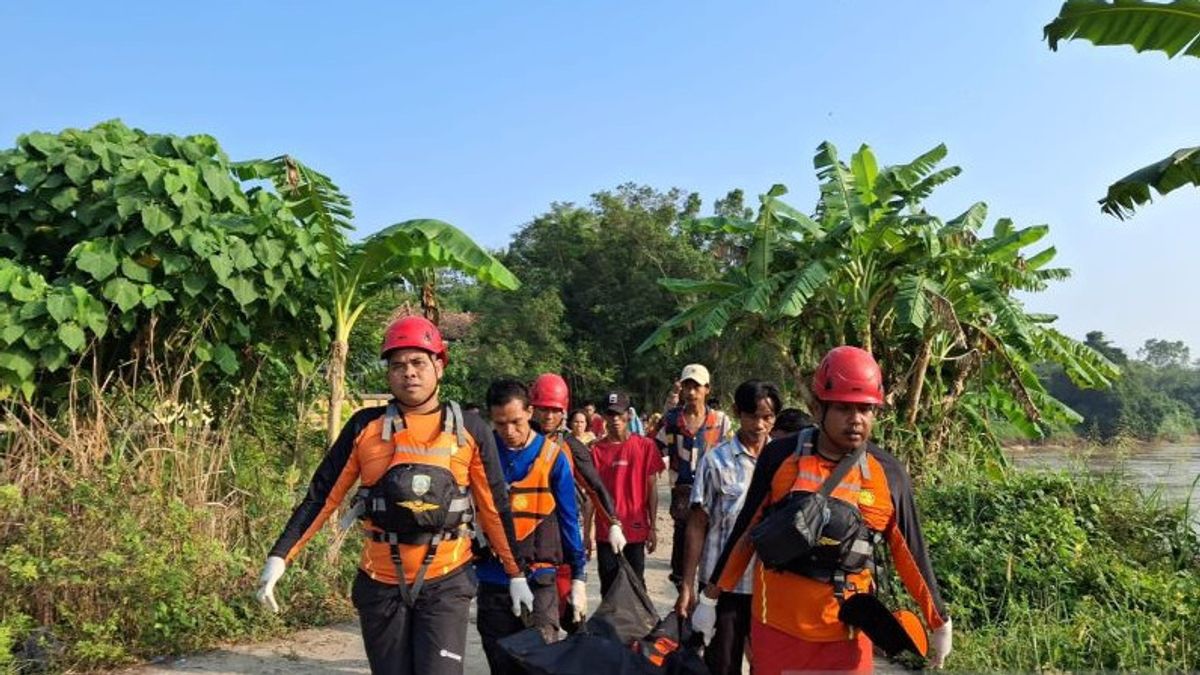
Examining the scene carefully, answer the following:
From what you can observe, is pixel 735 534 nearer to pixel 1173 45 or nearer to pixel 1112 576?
pixel 1112 576

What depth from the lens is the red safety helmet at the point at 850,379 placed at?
9.56ft

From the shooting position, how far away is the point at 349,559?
6.91 meters

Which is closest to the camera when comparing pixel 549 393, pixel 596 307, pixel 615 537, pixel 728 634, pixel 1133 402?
pixel 728 634

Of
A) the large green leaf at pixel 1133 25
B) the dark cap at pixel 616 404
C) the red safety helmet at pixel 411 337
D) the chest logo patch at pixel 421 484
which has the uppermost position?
the large green leaf at pixel 1133 25

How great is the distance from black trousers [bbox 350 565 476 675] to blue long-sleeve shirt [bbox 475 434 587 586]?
1119mm

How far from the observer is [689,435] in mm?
6770

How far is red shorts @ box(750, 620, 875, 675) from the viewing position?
290 centimetres

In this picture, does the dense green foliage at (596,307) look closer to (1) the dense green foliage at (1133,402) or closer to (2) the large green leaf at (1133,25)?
(1) the dense green foliage at (1133,402)

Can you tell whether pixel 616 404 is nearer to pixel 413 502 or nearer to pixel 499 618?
pixel 499 618

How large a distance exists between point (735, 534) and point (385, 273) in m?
5.60

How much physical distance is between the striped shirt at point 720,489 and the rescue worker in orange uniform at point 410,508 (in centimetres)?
131

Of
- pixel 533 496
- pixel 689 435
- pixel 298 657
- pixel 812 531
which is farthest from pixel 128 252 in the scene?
pixel 812 531

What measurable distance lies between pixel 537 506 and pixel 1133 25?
4.99 meters

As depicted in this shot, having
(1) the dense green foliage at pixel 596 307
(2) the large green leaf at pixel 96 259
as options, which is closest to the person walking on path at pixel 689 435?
→ (2) the large green leaf at pixel 96 259
